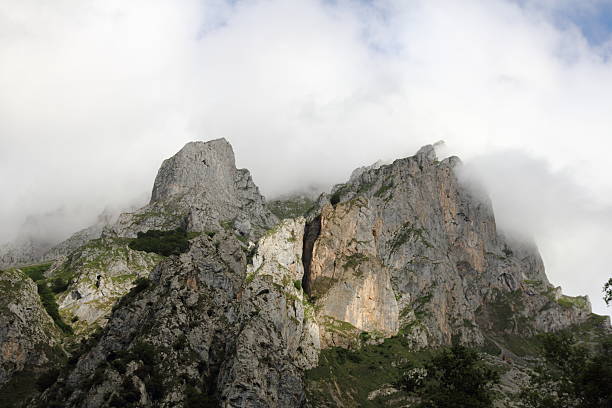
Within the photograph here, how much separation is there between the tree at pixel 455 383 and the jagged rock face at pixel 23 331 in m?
97.9

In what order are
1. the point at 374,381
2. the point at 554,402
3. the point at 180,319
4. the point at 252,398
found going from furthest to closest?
the point at 374,381, the point at 180,319, the point at 252,398, the point at 554,402

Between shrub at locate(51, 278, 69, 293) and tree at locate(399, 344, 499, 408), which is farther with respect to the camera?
shrub at locate(51, 278, 69, 293)

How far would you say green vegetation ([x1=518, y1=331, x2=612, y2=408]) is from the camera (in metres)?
50.4

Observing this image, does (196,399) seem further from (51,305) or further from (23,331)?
(51,305)

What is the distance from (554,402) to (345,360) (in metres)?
142

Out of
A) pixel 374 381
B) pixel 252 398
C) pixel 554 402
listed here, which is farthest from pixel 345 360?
pixel 554 402

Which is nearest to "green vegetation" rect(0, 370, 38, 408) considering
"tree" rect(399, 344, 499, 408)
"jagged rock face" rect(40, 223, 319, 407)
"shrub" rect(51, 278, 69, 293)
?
"jagged rock face" rect(40, 223, 319, 407)

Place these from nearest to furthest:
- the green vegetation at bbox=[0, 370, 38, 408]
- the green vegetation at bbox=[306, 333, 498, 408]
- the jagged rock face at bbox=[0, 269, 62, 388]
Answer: the green vegetation at bbox=[306, 333, 498, 408] < the green vegetation at bbox=[0, 370, 38, 408] < the jagged rock face at bbox=[0, 269, 62, 388]

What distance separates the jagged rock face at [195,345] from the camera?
4306 inches

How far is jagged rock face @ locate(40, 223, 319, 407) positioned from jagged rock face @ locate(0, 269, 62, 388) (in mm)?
20240

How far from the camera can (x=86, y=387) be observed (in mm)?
108062

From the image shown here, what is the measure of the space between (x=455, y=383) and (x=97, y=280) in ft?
438

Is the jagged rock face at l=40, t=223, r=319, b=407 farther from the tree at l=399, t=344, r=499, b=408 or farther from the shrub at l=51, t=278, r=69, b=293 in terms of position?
the tree at l=399, t=344, r=499, b=408

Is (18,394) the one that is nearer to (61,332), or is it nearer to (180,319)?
(61,332)
